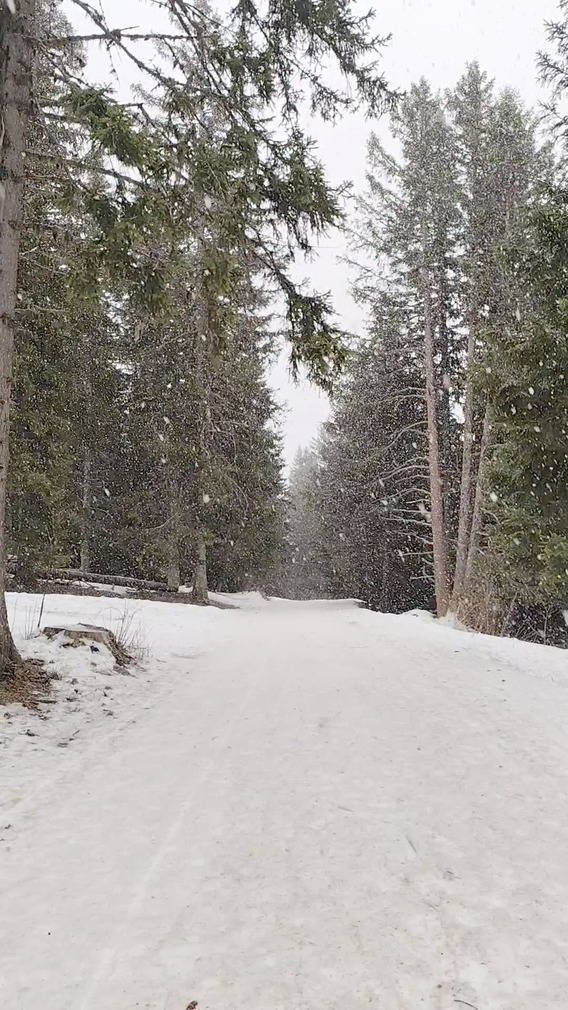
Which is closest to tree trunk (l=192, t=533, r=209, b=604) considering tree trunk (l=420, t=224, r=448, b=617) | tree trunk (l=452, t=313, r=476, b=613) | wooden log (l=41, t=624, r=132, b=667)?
tree trunk (l=420, t=224, r=448, b=617)

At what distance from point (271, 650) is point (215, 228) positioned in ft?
19.1

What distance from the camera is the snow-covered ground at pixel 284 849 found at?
82.4 inches

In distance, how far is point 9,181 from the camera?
17.7ft

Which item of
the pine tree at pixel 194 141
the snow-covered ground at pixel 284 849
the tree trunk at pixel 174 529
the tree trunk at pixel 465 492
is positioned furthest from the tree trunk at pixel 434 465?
the snow-covered ground at pixel 284 849

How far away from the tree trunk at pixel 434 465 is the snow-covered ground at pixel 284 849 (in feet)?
36.7

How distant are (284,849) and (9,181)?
581cm

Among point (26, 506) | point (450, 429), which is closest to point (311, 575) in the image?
point (450, 429)

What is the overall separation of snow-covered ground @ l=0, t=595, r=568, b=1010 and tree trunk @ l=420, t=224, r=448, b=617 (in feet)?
36.7

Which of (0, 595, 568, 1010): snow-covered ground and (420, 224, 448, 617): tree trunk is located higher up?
(420, 224, 448, 617): tree trunk

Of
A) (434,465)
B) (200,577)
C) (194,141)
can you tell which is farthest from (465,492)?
(194,141)

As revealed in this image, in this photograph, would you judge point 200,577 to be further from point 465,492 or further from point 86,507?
point 465,492

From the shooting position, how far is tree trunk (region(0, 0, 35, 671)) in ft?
17.6

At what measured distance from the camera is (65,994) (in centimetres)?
200

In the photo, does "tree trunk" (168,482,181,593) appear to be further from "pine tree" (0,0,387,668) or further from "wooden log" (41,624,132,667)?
"pine tree" (0,0,387,668)
